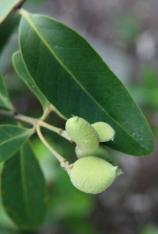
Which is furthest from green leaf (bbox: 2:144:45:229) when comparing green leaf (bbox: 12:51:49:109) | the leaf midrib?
green leaf (bbox: 12:51:49:109)

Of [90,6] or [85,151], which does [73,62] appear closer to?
[85,151]

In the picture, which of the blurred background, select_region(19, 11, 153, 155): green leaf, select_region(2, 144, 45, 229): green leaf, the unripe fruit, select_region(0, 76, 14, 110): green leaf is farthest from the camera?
the blurred background

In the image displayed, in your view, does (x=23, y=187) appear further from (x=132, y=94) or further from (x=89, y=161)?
(x=132, y=94)

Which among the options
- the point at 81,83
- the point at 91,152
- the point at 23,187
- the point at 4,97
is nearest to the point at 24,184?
the point at 23,187

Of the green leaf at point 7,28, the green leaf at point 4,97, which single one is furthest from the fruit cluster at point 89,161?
the green leaf at point 7,28

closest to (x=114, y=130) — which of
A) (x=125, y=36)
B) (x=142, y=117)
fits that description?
(x=142, y=117)

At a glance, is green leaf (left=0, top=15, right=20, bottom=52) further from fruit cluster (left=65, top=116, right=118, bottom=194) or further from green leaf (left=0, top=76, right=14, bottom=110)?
fruit cluster (left=65, top=116, right=118, bottom=194)
